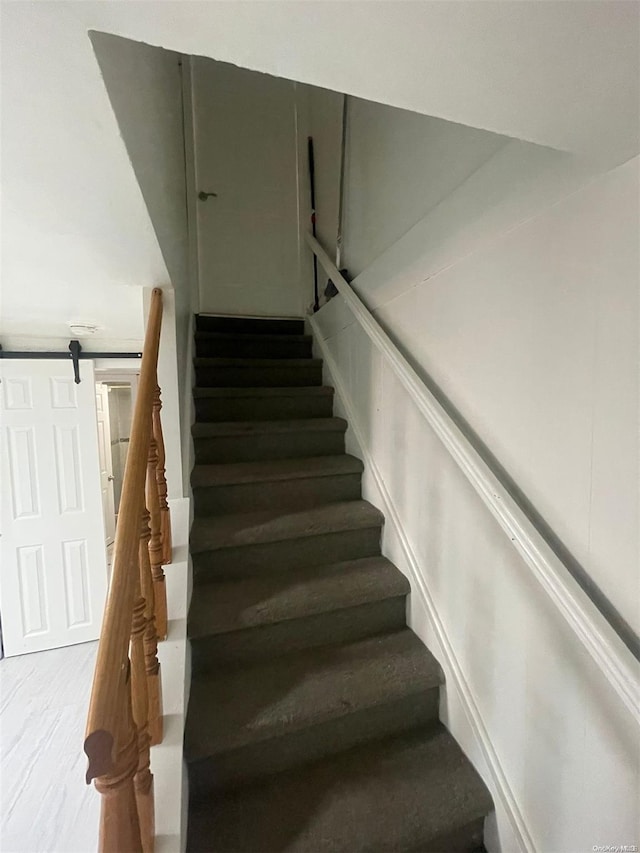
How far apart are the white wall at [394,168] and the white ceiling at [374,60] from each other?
54 cm

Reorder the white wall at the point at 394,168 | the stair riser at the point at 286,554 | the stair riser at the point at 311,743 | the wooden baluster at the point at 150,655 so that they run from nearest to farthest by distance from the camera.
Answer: the wooden baluster at the point at 150,655, the stair riser at the point at 311,743, the white wall at the point at 394,168, the stair riser at the point at 286,554

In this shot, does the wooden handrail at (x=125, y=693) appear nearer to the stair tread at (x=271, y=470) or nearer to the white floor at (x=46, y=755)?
the stair tread at (x=271, y=470)

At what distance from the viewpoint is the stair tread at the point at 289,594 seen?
4.33 ft

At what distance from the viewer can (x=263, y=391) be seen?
2.24 m

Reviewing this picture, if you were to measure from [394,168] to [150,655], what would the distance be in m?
2.06

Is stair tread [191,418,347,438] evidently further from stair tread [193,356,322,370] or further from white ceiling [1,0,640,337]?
white ceiling [1,0,640,337]

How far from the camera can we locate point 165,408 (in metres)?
1.68

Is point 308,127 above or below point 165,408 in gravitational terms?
above

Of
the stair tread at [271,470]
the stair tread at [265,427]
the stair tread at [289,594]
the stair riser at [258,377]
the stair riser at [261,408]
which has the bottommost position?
the stair tread at [289,594]

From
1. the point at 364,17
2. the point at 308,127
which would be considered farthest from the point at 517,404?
the point at 308,127

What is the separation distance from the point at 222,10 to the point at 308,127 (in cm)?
337

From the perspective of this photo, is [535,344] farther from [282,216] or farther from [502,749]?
[282,216]

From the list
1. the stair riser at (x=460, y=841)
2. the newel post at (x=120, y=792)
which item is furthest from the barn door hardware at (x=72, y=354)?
the stair riser at (x=460, y=841)

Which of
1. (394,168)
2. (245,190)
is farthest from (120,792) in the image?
(245,190)
